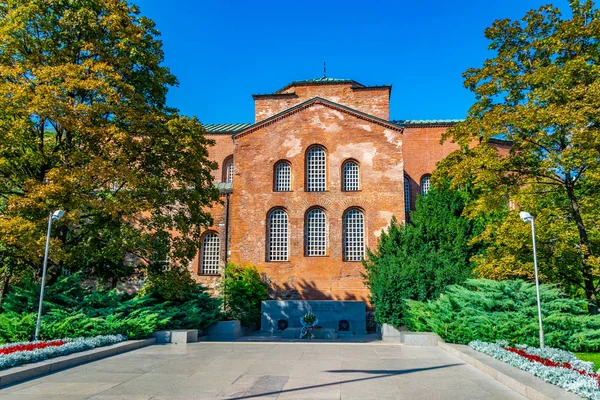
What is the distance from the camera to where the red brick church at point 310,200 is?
81.5 feet

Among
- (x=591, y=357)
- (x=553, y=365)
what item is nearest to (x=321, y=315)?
(x=591, y=357)

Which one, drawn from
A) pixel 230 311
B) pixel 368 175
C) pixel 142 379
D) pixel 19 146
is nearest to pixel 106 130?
pixel 19 146

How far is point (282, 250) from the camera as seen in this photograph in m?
25.4

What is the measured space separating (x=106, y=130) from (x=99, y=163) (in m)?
1.06

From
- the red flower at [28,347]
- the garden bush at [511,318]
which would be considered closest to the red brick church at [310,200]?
the garden bush at [511,318]

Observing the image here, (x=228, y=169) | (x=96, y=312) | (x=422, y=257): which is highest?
(x=228, y=169)

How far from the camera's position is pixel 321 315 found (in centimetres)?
2247

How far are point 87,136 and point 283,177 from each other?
506 inches

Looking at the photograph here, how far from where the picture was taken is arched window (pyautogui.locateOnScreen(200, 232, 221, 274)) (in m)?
27.1

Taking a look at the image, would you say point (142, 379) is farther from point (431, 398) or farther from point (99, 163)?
point (99, 163)

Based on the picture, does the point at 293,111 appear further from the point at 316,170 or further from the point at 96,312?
the point at 96,312

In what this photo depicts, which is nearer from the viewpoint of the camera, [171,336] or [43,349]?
[43,349]

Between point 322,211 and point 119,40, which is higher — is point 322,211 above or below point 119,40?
below

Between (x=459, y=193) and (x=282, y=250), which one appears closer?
(x=459, y=193)
